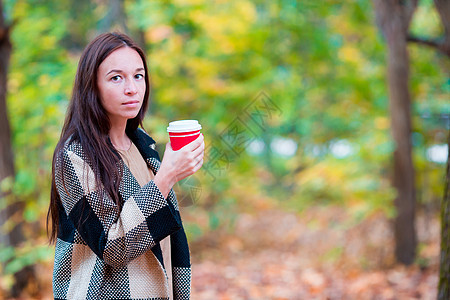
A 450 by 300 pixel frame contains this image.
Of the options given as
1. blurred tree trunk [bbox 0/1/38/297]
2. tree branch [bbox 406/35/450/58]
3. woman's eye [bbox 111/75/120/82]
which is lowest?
blurred tree trunk [bbox 0/1/38/297]

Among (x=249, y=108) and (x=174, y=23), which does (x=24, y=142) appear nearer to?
(x=174, y=23)

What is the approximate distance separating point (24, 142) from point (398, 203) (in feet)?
13.4

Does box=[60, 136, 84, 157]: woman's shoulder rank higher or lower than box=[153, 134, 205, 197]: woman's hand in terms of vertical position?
higher

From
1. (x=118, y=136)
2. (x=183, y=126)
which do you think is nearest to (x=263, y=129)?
(x=118, y=136)

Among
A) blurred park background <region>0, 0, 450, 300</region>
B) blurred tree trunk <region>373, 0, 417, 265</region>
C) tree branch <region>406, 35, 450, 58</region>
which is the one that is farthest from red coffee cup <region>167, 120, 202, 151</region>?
blurred tree trunk <region>373, 0, 417, 265</region>

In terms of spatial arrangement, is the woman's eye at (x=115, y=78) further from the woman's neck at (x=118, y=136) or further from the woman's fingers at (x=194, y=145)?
the woman's fingers at (x=194, y=145)

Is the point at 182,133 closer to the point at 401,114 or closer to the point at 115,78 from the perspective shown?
the point at 115,78

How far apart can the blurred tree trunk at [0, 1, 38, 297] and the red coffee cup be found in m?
3.45

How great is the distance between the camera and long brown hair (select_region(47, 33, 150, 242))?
1.40 m

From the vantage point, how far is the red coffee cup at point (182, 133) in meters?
1.43

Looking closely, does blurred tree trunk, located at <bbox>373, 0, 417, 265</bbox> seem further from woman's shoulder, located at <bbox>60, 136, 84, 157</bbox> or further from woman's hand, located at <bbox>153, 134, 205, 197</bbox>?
woman's shoulder, located at <bbox>60, 136, 84, 157</bbox>

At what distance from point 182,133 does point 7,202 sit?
3.67m

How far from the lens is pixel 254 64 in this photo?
5668 mm

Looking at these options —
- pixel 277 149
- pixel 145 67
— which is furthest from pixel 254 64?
pixel 277 149
